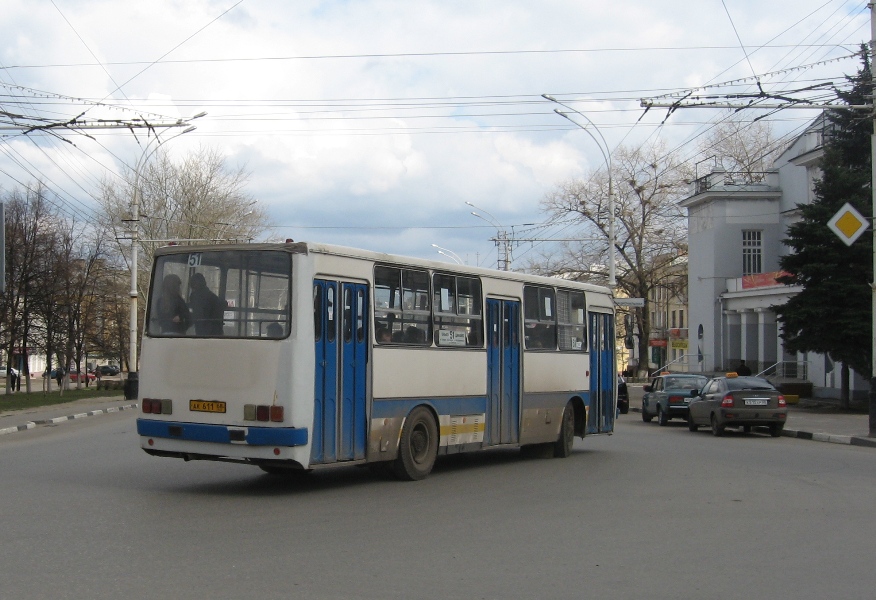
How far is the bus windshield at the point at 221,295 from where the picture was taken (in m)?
12.1

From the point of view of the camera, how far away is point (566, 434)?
1856 centimetres

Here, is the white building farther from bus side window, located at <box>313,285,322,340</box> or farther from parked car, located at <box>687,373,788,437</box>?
bus side window, located at <box>313,285,322,340</box>

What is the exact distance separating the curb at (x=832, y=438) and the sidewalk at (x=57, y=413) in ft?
63.1

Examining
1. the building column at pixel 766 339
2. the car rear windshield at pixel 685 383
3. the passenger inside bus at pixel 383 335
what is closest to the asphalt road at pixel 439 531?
the passenger inside bus at pixel 383 335

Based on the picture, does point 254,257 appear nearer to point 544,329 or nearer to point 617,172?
point 544,329

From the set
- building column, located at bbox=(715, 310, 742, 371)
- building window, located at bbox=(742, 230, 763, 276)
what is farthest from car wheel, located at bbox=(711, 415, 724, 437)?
building window, located at bbox=(742, 230, 763, 276)

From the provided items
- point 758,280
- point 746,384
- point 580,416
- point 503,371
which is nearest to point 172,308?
point 503,371

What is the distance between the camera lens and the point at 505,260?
57.7 meters

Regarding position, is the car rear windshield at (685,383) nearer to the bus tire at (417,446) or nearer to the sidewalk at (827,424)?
the sidewalk at (827,424)

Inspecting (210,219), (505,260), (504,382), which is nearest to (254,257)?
(504,382)

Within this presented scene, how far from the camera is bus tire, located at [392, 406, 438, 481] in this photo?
1369 cm

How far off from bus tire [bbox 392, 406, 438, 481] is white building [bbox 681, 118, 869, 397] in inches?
1655

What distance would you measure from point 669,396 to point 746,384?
17.9ft

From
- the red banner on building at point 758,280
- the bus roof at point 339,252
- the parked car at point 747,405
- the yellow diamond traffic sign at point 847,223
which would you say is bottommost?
the parked car at point 747,405
